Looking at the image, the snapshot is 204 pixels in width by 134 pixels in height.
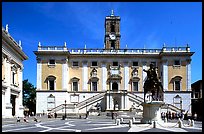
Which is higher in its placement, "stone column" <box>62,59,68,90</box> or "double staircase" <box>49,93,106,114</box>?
"stone column" <box>62,59,68,90</box>

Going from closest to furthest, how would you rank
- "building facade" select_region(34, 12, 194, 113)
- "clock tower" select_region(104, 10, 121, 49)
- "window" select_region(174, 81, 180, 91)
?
"building facade" select_region(34, 12, 194, 113) < "window" select_region(174, 81, 180, 91) < "clock tower" select_region(104, 10, 121, 49)

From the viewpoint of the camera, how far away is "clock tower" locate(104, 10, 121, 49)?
76625 mm

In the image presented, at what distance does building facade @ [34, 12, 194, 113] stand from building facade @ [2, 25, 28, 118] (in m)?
8.04

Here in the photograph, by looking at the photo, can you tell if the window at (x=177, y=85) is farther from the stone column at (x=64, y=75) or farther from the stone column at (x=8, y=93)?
the stone column at (x=8, y=93)

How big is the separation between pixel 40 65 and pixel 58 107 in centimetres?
941

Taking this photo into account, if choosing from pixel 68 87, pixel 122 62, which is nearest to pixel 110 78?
pixel 122 62

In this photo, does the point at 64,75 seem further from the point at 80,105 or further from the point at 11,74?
the point at 11,74

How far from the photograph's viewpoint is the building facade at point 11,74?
43.9 m

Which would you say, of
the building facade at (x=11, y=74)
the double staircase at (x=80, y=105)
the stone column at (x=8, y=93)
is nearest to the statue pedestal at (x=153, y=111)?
the building facade at (x=11, y=74)

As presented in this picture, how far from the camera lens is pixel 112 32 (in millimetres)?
77250

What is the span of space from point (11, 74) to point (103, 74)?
76.8 feet

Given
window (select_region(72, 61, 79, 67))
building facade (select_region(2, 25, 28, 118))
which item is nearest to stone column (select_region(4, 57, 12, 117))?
building facade (select_region(2, 25, 28, 118))

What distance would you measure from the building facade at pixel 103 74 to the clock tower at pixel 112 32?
→ 28.2 ft

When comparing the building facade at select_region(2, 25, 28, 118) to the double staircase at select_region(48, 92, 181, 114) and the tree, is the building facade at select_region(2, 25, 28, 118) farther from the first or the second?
the tree
